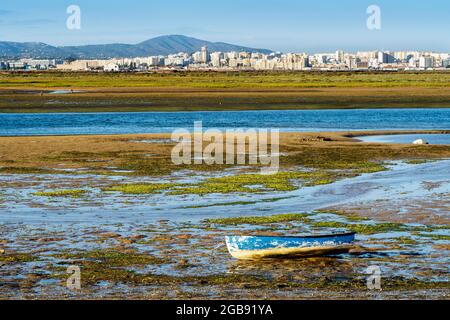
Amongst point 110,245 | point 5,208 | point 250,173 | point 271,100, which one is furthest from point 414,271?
point 271,100

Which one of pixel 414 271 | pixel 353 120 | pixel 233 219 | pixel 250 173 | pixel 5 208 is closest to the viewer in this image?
pixel 414 271

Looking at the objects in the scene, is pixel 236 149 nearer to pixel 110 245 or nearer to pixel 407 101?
pixel 110 245

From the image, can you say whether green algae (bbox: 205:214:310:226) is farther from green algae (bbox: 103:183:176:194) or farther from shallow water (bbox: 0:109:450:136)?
shallow water (bbox: 0:109:450:136)

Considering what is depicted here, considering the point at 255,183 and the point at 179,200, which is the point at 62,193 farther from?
the point at 255,183

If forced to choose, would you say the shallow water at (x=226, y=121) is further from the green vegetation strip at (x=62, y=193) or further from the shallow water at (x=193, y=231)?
the green vegetation strip at (x=62, y=193)

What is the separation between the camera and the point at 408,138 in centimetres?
4772

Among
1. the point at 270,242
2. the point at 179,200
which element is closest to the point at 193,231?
the point at 270,242

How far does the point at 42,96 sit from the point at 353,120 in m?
39.3

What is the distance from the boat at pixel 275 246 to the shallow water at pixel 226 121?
114 feet

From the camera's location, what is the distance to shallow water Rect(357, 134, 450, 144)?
45719 millimetres

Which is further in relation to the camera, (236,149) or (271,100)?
(271,100)

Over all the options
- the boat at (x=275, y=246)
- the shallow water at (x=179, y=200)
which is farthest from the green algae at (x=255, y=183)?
the boat at (x=275, y=246)

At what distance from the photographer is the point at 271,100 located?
83.1 m

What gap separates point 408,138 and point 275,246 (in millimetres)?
31314
